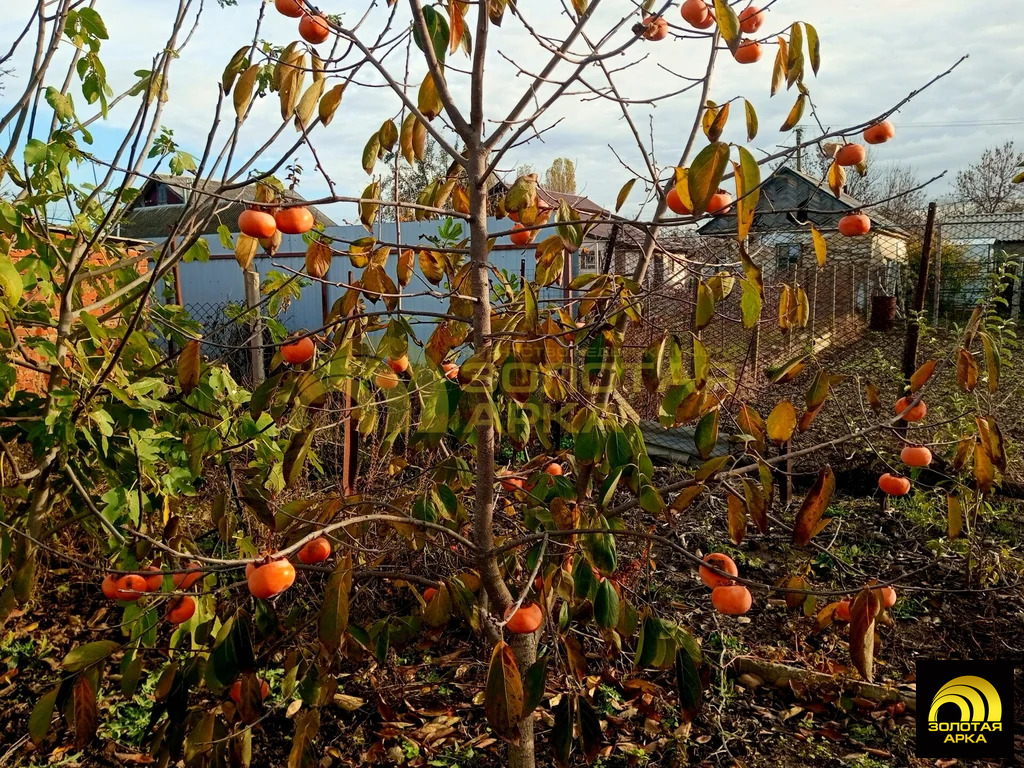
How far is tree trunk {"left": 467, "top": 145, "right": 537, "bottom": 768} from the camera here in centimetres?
128

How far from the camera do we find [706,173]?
37.2 inches

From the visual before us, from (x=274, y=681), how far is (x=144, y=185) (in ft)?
5.60

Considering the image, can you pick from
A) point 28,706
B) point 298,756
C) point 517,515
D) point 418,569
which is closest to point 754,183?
point 298,756

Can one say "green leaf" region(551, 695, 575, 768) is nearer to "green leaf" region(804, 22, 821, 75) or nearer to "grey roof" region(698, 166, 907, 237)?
"grey roof" region(698, 166, 907, 237)

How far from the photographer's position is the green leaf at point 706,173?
0.94 metres

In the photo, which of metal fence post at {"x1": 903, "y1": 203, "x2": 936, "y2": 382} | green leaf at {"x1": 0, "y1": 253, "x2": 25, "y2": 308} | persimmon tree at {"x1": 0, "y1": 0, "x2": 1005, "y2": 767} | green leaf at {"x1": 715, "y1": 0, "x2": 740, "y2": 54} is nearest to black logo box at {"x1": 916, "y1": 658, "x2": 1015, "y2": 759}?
persimmon tree at {"x1": 0, "y1": 0, "x2": 1005, "y2": 767}

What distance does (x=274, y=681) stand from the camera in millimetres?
2314

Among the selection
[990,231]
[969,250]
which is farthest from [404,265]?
[990,231]

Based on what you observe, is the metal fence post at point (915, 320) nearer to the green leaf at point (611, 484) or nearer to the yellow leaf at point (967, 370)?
the yellow leaf at point (967, 370)

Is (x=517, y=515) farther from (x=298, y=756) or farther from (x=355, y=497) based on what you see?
(x=298, y=756)

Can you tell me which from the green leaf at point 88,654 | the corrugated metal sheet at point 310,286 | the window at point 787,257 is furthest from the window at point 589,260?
the green leaf at point 88,654

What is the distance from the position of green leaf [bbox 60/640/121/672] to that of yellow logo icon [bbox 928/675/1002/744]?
2.02m

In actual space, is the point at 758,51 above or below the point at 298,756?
above

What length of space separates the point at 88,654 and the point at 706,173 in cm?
129
